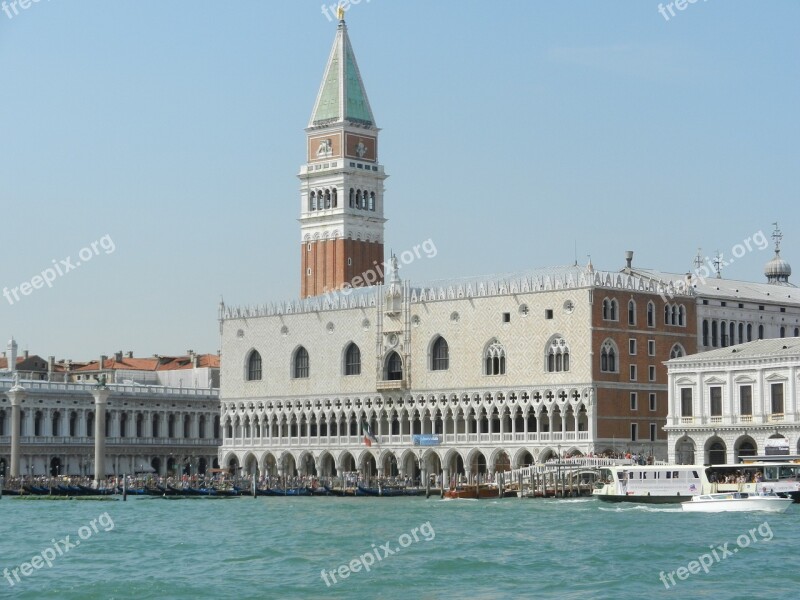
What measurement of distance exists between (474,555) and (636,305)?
33427mm

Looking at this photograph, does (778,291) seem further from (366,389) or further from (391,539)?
(391,539)

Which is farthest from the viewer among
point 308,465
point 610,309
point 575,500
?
point 308,465

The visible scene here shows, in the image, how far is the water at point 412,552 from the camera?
113ft

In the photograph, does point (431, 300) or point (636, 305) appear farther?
point (431, 300)

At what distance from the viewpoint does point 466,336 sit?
75.1 m

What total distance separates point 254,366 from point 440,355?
12.6 meters

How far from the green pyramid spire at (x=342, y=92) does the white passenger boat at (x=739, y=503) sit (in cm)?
4388

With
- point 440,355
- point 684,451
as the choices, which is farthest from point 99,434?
point 684,451

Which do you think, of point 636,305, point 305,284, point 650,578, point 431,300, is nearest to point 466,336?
point 431,300

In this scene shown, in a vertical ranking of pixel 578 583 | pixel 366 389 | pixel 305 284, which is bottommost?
pixel 578 583

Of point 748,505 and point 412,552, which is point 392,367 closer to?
point 748,505

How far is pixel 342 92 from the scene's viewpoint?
302 ft

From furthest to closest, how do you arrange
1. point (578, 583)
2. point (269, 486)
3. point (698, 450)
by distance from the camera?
1. point (269, 486)
2. point (698, 450)
3. point (578, 583)

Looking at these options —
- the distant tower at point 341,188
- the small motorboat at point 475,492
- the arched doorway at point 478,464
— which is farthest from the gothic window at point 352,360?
the small motorboat at point 475,492
